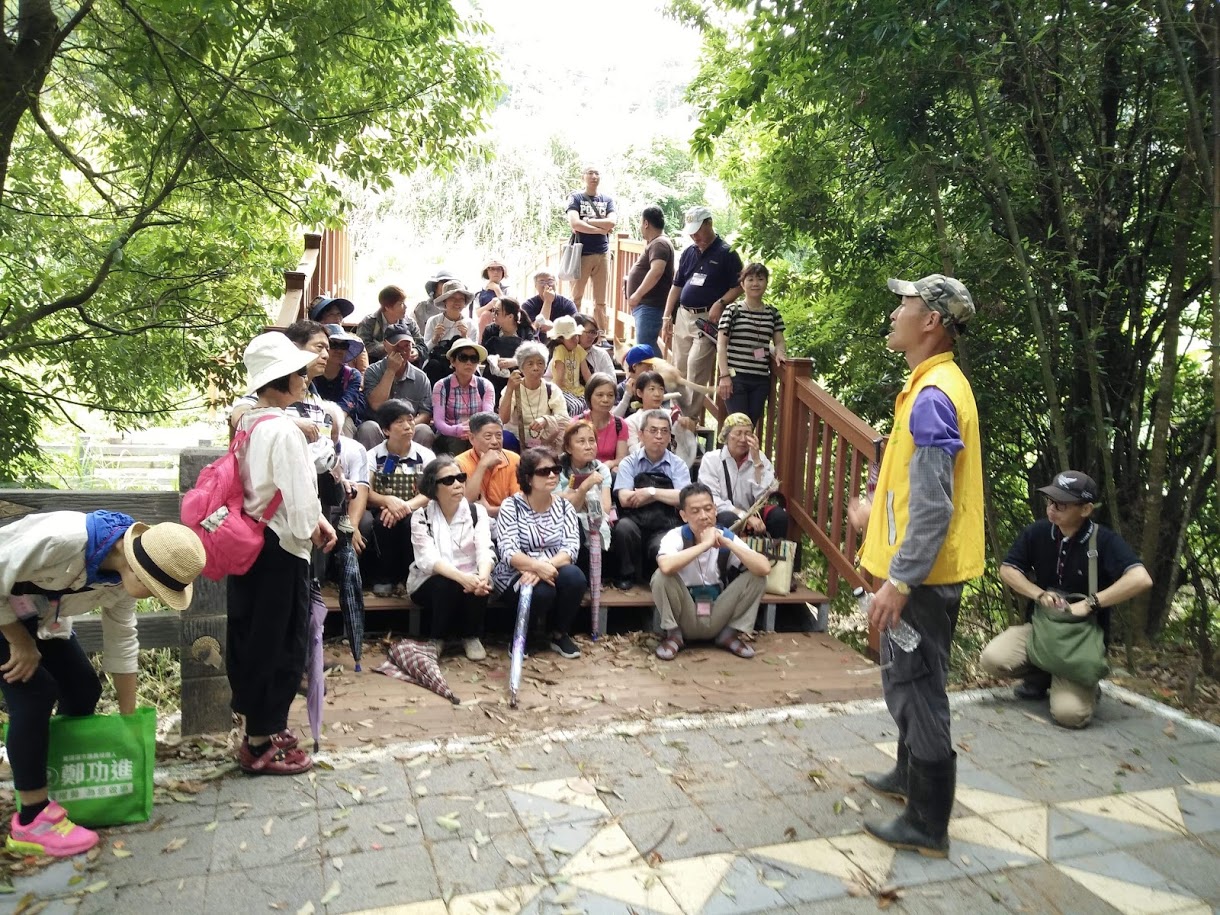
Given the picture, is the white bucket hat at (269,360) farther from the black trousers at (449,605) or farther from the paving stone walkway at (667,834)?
the black trousers at (449,605)

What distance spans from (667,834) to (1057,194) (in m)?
4.10

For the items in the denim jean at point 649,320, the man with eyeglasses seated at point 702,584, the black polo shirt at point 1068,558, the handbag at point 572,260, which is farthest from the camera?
the handbag at point 572,260

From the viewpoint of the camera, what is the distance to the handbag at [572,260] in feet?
33.8

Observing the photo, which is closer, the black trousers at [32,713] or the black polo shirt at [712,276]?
the black trousers at [32,713]

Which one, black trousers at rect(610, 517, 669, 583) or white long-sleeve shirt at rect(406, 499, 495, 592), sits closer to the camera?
white long-sleeve shirt at rect(406, 499, 495, 592)

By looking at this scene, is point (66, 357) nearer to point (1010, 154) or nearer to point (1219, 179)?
point (1010, 154)

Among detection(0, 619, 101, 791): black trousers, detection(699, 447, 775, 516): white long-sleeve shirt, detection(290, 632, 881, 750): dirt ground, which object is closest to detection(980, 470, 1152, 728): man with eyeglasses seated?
detection(290, 632, 881, 750): dirt ground

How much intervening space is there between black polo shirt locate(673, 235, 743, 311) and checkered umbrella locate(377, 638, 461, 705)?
403 cm

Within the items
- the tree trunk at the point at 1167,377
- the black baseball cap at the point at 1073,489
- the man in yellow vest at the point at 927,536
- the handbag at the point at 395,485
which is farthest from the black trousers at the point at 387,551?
the tree trunk at the point at 1167,377

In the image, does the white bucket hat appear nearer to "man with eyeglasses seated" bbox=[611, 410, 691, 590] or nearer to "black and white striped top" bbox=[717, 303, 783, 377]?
"man with eyeglasses seated" bbox=[611, 410, 691, 590]

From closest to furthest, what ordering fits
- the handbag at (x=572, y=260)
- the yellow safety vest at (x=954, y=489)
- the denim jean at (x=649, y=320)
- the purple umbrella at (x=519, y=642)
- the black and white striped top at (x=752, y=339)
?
the yellow safety vest at (x=954, y=489)
the purple umbrella at (x=519, y=642)
the black and white striped top at (x=752, y=339)
the denim jean at (x=649, y=320)
the handbag at (x=572, y=260)

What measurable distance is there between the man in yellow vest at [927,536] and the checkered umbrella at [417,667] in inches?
87.4

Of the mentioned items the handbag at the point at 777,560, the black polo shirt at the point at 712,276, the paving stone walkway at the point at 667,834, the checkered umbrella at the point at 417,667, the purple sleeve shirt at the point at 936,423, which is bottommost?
the paving stone walkway at the point at 667,834

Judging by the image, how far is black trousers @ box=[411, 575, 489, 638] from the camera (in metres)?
5.17
